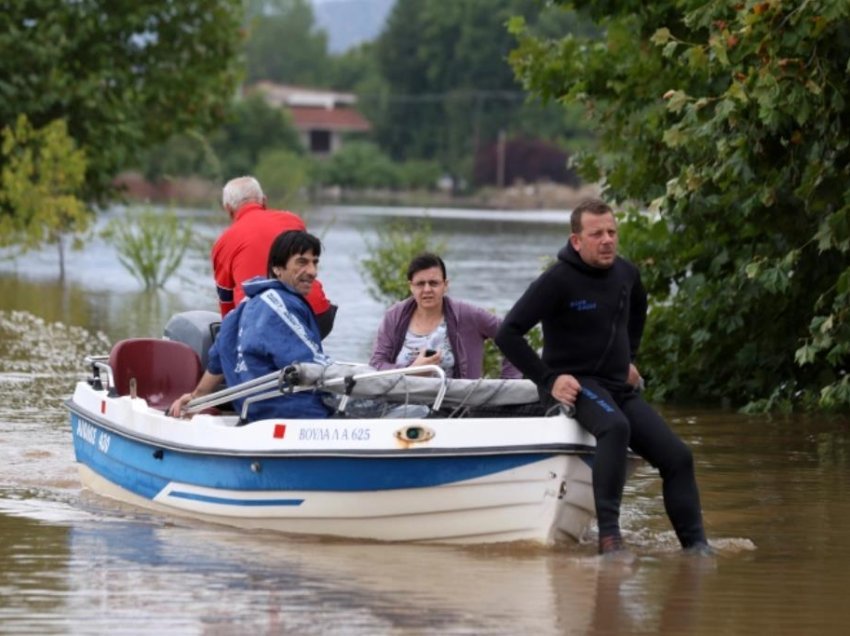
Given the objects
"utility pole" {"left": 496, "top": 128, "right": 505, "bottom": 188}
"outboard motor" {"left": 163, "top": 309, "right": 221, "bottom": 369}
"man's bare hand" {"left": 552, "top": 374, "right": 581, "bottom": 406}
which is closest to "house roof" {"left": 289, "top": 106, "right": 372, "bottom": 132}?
"utility pole" {"left": 496, "top": 128, "right": 505, "bottom": 188}

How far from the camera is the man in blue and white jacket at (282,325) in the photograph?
10.5 m

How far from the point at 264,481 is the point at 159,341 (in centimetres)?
225

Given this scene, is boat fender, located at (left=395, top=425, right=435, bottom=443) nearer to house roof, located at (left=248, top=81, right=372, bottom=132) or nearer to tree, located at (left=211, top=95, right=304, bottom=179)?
tree, located at (left=211, top=95, right=304, bottom=179)

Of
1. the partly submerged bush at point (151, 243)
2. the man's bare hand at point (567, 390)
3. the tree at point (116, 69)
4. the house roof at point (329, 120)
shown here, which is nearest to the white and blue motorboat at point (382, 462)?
the man's bare hand at point (567, 390)

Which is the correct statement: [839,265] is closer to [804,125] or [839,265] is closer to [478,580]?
[804,125]

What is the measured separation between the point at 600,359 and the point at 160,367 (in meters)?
3.65

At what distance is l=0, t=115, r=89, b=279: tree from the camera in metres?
33.8

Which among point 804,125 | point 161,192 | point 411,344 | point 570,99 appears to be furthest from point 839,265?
point 161,192

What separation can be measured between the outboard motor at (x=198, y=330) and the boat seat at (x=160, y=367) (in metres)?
0.16

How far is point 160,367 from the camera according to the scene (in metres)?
12.4

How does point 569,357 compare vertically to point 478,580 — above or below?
above

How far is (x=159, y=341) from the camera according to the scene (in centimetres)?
1237

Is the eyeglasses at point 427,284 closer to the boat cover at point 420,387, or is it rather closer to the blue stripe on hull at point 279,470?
the boat cover at point 420,387

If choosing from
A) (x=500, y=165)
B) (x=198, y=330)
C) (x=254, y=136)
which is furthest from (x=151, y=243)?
(x=254, y=136)
